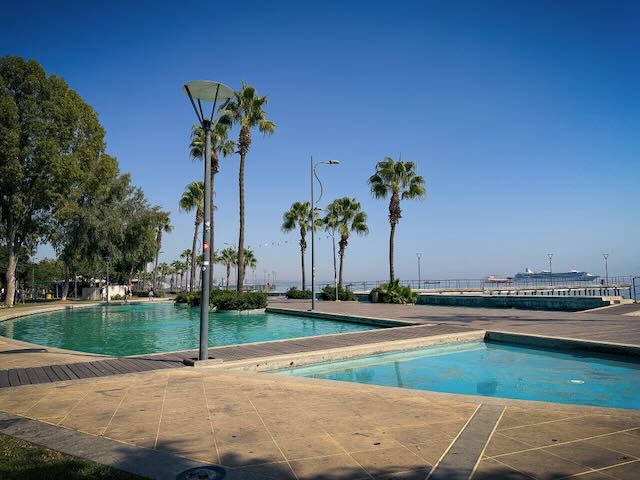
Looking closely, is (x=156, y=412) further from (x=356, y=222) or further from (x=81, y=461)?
(x=356, y=222)

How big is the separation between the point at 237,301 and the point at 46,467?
23.6 metres

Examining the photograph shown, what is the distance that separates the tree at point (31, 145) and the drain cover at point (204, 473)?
32731 mm

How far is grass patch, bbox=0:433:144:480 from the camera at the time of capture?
372cm

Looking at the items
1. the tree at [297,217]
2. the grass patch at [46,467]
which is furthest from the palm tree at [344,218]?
the grass patch at [46,467]

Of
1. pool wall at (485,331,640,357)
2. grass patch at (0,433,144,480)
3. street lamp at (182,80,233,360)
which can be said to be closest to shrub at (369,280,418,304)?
pool wall at (485,331,640,357)

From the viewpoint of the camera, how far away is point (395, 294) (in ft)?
101

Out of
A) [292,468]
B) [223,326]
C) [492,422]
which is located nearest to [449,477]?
[292,468]

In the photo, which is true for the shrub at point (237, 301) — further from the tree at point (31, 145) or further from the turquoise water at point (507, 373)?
the turquoise water at point (507, 373)

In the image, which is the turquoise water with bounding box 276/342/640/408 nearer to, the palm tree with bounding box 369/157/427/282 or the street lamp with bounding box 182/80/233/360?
the street lamp with bounding box 182/80/233/360

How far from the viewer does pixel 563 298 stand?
2328 cm

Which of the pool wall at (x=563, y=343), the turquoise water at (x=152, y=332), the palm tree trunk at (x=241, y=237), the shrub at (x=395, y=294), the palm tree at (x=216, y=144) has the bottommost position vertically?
the turquoise water at (x=152, y=332)

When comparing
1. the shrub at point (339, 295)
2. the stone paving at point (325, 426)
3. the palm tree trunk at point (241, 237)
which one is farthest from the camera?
the shrub at point (339, 295)

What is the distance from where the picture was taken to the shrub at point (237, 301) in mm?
27156

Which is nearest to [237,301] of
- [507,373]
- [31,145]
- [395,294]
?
[395,294]
